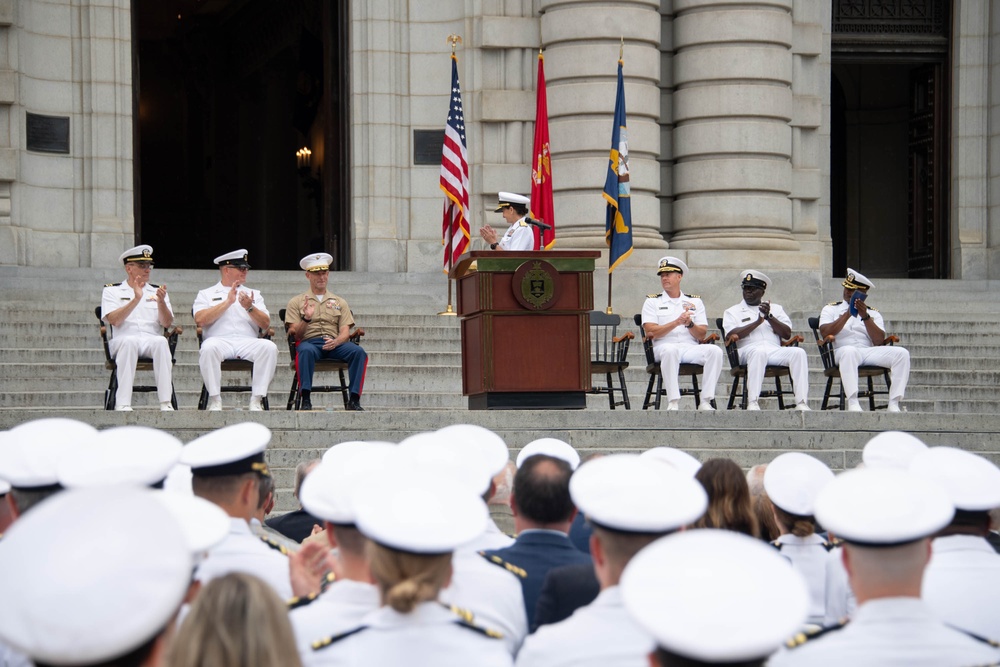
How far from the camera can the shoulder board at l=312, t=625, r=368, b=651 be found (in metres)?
3.10

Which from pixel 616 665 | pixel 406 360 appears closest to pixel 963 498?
pixel 616 665

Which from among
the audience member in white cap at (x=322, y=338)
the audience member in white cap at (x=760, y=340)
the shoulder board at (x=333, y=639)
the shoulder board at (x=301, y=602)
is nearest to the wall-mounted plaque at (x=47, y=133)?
the audience member in white cap at (x=322, y=338)

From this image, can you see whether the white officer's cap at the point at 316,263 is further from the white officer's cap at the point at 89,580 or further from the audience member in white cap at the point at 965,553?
the white officer's cap at the point at 89,580

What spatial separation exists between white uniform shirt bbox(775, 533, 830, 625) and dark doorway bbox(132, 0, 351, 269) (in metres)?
21.4

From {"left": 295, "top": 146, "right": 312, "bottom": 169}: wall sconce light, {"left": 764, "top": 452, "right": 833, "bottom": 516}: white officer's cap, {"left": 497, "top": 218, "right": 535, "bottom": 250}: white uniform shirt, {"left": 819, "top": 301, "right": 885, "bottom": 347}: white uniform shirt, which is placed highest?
{"left": 295, "top": 146, "right": 312, "bottom": 169}: wall sconce light

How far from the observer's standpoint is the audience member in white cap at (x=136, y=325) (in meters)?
11.3

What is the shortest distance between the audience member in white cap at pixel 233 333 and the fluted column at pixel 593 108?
5.94 meters

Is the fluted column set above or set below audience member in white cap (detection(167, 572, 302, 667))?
above

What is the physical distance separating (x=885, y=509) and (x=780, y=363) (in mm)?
9571

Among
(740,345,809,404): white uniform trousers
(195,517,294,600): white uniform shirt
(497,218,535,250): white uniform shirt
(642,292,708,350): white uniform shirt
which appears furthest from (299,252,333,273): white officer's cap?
(195,517,294,600): white uniform shirt

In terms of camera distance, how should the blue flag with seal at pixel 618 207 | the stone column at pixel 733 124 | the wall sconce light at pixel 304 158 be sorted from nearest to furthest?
the blue flag with seal at pixel 618 207, the stone column at pixel 733 124, the wall sconce light at pixel 304 158

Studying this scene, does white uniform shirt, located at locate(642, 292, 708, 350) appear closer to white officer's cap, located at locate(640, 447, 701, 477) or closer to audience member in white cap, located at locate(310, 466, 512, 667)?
white officer's cap, located at locate(640, 447, 701, 477)

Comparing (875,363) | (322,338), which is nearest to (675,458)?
(322,338)

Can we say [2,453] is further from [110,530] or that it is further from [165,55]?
[165,55]
